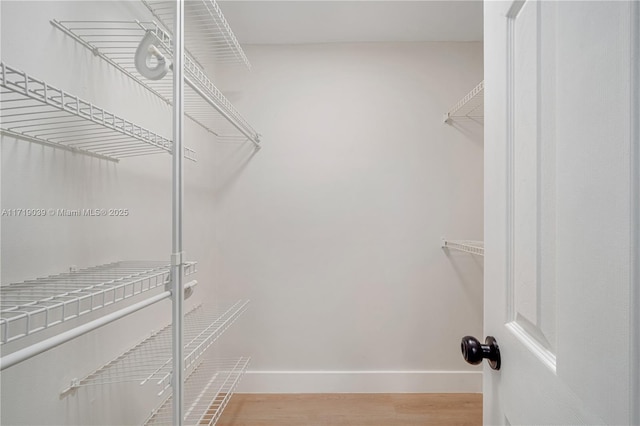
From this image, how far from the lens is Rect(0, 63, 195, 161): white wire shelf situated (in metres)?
0.69

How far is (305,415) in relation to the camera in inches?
72.2


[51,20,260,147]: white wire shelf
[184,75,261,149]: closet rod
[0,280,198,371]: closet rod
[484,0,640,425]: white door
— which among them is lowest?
[0,280,198,371]: closet rod

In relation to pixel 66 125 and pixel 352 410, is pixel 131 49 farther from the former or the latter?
pixel 352 410

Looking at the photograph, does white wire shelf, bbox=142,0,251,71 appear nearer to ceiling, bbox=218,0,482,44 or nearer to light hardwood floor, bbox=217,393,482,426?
ceiling, bbox=218,0,482,44

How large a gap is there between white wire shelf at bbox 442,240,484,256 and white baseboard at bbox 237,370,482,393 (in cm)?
80

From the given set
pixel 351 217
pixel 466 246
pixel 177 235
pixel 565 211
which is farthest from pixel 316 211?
pixel 565 211

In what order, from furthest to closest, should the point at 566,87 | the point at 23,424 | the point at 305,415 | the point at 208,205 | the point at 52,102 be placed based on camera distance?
the point at 208,205 < the point at 305,415 < the point at 23,424 < the point at 52,102 < the point at 566,87

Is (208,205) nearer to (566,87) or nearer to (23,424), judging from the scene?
(23,424)

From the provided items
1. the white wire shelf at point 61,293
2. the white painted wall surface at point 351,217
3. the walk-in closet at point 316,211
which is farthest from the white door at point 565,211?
the white painted wall surface at point 351,217

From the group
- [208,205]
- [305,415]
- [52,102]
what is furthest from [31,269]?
[305,415]

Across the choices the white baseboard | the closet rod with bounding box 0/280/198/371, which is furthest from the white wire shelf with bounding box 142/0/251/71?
the white baseboard

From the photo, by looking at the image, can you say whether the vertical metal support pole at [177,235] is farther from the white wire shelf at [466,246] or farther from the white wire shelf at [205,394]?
the white wire shelf at [466,246]

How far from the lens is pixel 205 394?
1.90 meters

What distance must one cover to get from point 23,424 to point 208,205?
1342 millimetres
